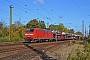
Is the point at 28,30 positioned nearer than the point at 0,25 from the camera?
Yes

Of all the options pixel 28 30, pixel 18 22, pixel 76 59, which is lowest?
pixel 76 59

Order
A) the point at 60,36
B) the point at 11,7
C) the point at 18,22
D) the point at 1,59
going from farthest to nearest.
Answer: the point at 18,22
the point at 60,36
the point at 11,7
the point at 1,59

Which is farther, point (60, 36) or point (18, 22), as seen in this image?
point (18, 22)

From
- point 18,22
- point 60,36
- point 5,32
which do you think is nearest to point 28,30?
point 5,32

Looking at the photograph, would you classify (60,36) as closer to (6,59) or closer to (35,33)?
(35,33)

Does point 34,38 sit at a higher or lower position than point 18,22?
lower

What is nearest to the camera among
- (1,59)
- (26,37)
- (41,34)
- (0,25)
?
(1,59)

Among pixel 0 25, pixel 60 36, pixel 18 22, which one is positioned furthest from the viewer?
pixel 18 22

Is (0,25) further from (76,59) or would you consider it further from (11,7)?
(76,59)

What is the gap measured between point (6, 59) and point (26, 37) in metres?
30.8

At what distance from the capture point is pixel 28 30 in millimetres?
45031

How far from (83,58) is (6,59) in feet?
16.2

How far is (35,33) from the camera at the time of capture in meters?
43.9

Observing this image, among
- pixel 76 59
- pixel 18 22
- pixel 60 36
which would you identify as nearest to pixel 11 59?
pixel 76 59
